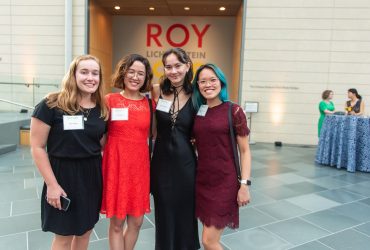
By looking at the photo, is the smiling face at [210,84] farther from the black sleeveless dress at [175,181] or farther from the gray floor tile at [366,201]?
the gray floor tile at [366,201]

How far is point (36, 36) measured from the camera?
Result: 9602 mm

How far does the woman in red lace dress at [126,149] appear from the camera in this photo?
189 centimetres

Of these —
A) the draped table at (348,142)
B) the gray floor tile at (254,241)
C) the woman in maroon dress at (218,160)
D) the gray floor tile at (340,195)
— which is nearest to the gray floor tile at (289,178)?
the gray floor tile at (340,195)

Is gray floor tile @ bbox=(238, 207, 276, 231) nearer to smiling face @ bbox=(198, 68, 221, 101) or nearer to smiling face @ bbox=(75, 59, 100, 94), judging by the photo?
smiling face @ bbox=(198, 68, 221, 101)

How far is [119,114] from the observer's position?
188 centimetres

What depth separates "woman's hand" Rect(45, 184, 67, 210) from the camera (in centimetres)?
162

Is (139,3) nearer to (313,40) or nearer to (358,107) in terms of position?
(313,40)

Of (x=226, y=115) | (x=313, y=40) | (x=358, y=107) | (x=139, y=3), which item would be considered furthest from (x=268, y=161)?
(x=139, y=3)

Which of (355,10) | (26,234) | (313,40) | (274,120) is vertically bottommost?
(26,234)

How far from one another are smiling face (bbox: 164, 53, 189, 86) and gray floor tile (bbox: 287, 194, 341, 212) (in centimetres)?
264

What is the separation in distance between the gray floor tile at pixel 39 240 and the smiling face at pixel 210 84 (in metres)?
1.91

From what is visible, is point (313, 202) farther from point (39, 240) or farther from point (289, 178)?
point (39, 240)

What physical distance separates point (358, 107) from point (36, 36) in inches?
370

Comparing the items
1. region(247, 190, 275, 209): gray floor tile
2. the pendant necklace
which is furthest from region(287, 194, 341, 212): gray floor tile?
the pendant necklace
